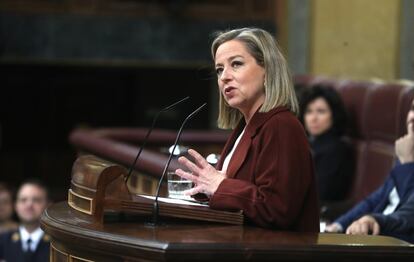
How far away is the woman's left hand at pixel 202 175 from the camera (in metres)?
2.70

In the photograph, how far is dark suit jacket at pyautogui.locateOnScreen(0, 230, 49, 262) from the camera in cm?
570

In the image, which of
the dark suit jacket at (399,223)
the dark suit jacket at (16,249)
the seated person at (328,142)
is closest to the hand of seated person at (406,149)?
the dark suit jacket at (399,223)

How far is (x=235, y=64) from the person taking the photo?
2789 mm

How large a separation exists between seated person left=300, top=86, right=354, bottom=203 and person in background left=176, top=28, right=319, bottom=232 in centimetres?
291

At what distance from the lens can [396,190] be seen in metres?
3.82

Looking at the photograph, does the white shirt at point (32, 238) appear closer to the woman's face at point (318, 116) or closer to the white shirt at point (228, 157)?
the woman's face at point (318, 116)

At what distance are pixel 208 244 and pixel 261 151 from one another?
1.30 ft

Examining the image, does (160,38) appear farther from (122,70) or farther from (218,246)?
(218,246)

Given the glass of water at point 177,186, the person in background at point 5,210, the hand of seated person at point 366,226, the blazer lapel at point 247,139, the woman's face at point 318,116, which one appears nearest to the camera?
the blazer lapel at point 247,139

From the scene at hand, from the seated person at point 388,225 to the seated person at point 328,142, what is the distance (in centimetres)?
228

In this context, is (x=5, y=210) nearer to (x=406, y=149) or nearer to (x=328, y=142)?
(x=328, y=142)

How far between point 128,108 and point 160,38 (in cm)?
146

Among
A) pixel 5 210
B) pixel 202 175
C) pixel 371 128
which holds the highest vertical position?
pixel 202 175

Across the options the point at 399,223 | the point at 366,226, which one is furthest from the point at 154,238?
the point at 399,223
